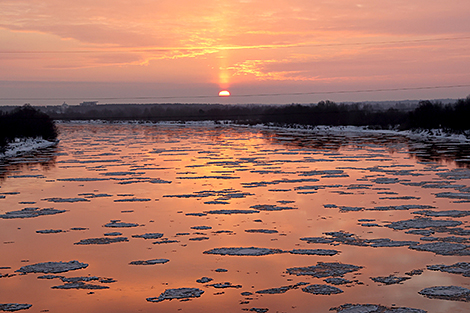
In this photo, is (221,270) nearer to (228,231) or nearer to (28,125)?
(228,231)

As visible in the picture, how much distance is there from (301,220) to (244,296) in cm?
554

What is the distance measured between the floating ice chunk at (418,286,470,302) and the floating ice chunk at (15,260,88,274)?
525cm

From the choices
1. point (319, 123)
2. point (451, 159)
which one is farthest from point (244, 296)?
point (319, 123)

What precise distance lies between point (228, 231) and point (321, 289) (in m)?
4.21

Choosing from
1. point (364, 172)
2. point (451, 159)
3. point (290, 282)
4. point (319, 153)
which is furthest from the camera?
point (319, 153)

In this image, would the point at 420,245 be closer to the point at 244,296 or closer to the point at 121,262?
the point at 244,296

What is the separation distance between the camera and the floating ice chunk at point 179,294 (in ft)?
24.1

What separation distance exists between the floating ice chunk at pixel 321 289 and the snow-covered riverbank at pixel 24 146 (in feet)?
92.4

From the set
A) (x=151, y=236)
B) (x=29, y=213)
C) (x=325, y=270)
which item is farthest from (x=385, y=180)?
(x=29, y=213)

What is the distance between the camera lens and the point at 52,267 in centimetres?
891

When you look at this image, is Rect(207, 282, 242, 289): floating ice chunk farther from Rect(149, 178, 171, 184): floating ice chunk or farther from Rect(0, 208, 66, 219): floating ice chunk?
Rect(149, 178, 171, 184): floating ice chunk

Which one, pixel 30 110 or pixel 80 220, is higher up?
pixel 30 110

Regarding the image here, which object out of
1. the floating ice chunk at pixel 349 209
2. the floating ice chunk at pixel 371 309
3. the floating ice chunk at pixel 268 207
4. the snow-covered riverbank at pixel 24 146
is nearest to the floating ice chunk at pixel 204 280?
the floating ice chunk at pixel 371 309

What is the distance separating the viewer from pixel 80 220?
1298 cm
